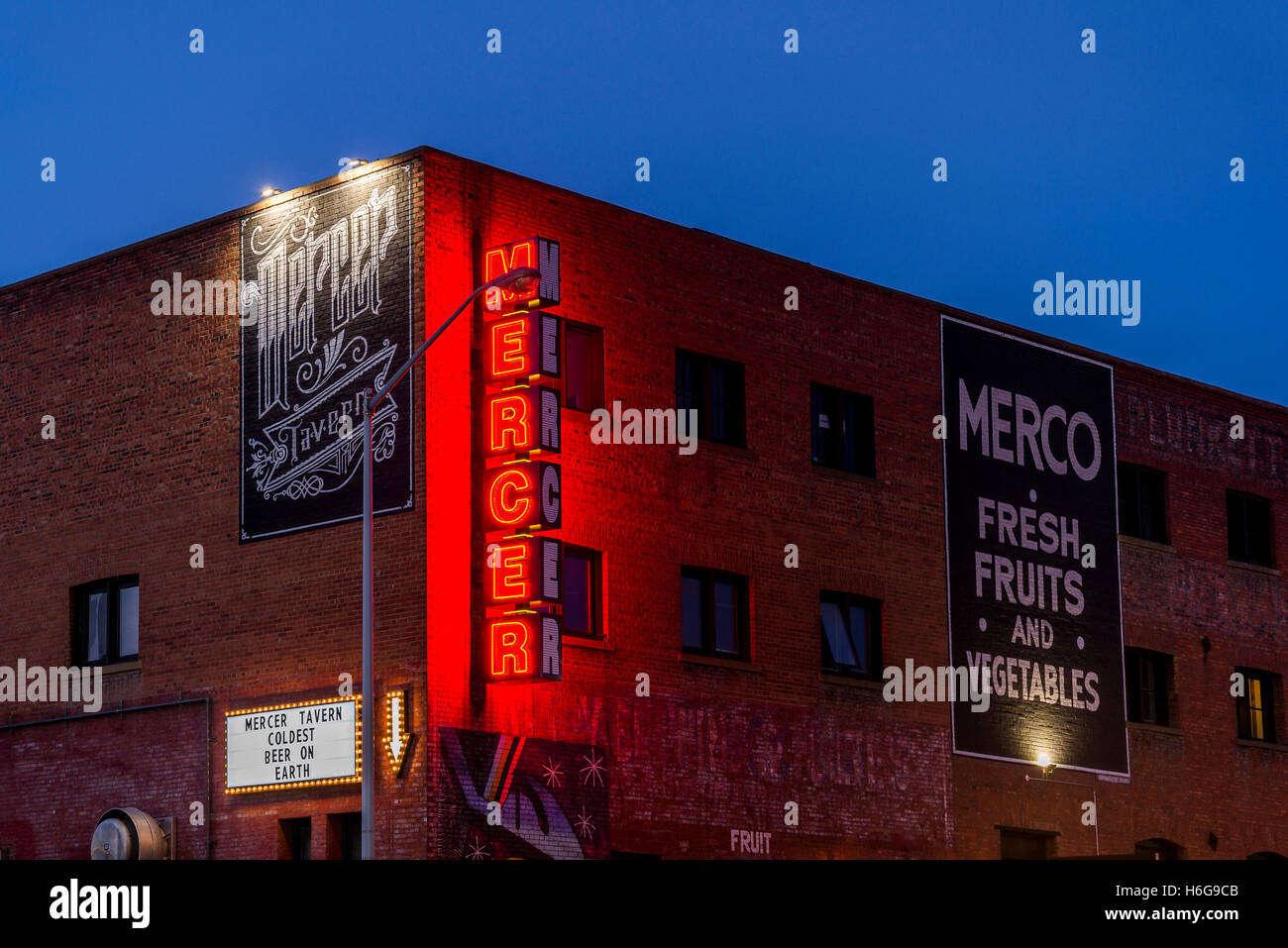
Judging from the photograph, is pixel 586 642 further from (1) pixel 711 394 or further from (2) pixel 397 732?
(1) pixel 711 394

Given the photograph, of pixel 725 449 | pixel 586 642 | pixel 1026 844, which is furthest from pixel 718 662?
pixel 1026 844

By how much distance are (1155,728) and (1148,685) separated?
3.80 ft

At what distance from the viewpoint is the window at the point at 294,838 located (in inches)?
1183

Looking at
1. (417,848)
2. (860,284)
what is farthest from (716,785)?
(860,284)

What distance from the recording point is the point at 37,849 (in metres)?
33.5

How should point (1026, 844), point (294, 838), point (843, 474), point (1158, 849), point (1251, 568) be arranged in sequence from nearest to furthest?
point (294, 838) < point (843, 474) < point (1026, 844) < point (1158, 849) < point (1251, 568)

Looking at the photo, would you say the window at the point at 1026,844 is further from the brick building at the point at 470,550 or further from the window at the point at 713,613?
the window at the point at 713,613

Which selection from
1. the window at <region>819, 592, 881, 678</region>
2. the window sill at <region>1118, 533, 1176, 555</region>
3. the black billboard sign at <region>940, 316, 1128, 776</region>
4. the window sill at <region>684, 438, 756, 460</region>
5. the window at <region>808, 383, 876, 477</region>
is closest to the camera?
the window sill at <region>684, 438, 756, 460</region>

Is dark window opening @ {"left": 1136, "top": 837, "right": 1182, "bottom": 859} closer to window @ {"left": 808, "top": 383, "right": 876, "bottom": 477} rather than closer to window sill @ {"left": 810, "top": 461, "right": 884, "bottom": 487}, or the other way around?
window sill @ {"left": 810, "top": 461, "right": 884, "bottom": 487}

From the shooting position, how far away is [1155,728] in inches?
1642

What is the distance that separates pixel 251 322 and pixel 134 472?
358 centimetres

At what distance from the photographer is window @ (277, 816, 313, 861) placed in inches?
1183

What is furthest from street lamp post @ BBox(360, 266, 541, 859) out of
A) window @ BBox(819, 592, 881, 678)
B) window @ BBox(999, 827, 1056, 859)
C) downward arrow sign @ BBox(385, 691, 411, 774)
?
window @ BBox(999, 827, 1056, 859)
